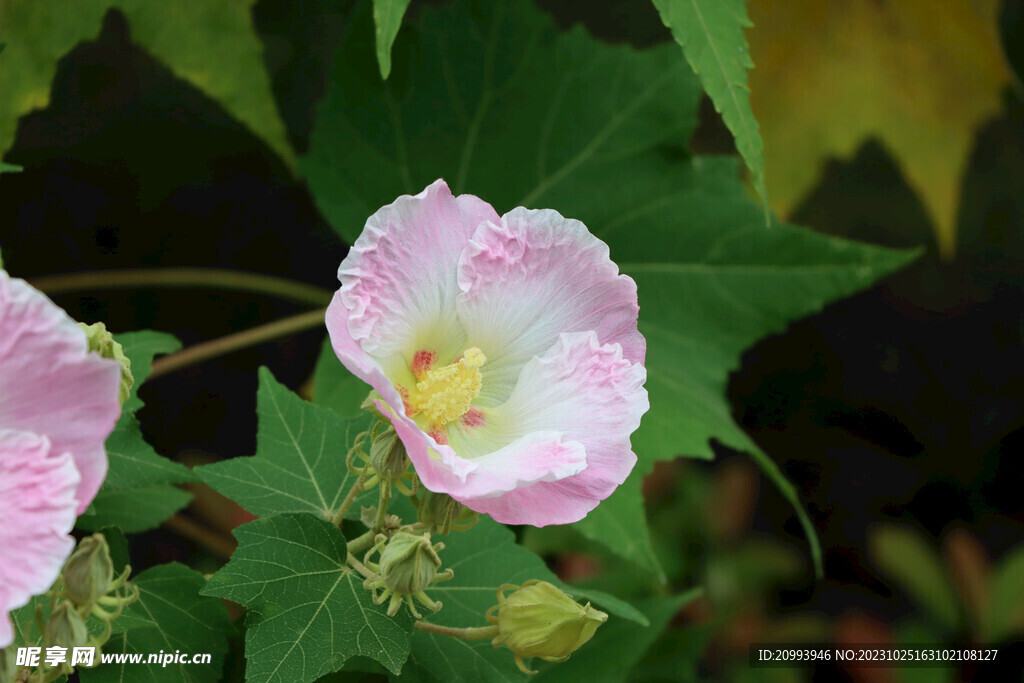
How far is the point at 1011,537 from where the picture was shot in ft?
4.73

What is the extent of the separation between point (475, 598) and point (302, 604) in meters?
0.10

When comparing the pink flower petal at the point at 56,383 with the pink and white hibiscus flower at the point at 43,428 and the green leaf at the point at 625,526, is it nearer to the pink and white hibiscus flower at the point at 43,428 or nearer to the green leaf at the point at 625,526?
the pink and white hibiscus flower at the point at 43,428

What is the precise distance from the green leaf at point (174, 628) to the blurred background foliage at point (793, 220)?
44 mm

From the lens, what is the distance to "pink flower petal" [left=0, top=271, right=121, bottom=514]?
1.07 ft

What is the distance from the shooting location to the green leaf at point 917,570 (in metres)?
1.36

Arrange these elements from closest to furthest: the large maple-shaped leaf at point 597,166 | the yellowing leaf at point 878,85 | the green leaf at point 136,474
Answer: the green leaf at point 136,474 → the large maple-shaped leaf at point 597,166 → the yellowing leaf at point 878,85

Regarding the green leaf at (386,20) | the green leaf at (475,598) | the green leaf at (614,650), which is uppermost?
the green leaf at (386,20)

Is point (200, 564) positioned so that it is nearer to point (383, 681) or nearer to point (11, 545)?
point (383, 681)

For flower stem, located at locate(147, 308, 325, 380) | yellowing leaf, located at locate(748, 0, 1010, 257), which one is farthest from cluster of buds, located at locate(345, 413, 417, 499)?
yellowing leaf, located at locate(748, 0, 1010, 257)

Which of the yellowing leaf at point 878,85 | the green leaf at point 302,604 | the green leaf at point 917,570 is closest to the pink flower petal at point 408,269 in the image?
the green leaf at point 302,604

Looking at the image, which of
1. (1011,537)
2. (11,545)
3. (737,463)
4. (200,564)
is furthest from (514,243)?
(1011,537)

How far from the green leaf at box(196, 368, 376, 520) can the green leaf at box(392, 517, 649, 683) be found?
0.06m

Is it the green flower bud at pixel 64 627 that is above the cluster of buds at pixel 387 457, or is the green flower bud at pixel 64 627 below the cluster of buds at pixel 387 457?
below

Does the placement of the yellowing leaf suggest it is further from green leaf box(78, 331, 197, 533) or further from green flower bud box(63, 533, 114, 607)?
green flower bud box(63, 533, 114, 607)
